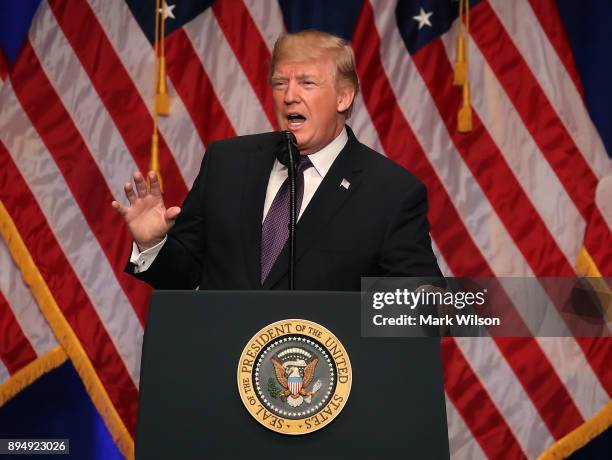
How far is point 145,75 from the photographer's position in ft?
12.0

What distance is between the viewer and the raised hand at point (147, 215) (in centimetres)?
171

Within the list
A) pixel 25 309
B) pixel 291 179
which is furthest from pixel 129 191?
pixel 25 309

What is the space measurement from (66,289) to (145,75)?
93 centimetres

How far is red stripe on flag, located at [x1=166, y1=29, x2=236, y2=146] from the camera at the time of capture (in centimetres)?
363

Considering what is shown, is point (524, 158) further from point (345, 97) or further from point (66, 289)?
point (66, 289)

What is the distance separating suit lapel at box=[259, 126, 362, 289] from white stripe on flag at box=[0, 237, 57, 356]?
6.48ft

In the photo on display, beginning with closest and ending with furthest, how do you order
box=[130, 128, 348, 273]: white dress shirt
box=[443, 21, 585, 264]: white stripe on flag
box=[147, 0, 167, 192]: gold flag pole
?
box=[130, 128, 348, 273]: white dress shirt < box=[147, 0, 167, 192]: gold flag pole < box=[443, 21, 585, 264]: white stripe on flag

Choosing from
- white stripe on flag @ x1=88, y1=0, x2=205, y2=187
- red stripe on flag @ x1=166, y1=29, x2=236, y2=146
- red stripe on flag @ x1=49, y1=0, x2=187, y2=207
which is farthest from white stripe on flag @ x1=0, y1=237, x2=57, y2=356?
red stripe on flag @ x1=166, y1=29, x2=236, y2=146

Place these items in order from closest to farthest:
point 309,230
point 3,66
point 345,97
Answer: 1. point 309,230
2. point 345,97
3. point 3,66

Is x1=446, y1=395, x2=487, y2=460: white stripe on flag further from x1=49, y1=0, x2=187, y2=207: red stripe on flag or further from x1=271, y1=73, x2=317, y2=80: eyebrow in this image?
x1=271, y1=73, x2=317, y2=80: eyebrow

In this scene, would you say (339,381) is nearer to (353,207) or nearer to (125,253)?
(353,207)

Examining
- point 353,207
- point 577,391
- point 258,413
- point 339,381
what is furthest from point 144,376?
point 577,391

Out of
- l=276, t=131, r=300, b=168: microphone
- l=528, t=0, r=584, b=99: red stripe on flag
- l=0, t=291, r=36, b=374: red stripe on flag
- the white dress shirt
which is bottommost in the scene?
l=276, t=131, r=300, b=168: microphone

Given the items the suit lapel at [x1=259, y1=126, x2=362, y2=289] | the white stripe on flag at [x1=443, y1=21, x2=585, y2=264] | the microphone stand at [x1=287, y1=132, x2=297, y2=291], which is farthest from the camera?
the white stripe on flag at [x1=443, y1=21, x2=585, y2=264]
